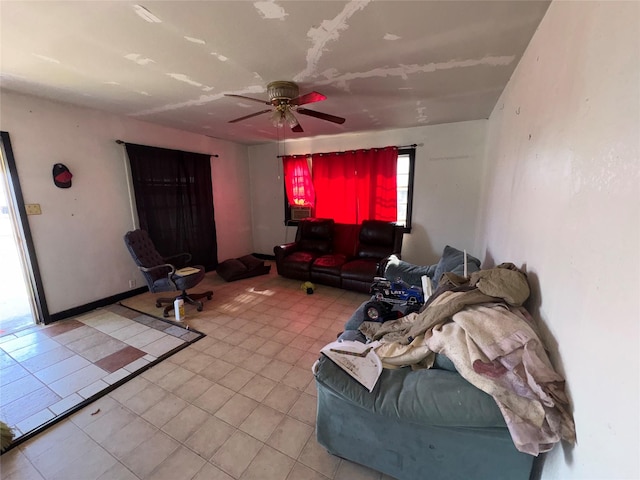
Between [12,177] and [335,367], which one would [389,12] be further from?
[12,177]

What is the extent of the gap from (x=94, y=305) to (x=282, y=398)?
9.80 feet

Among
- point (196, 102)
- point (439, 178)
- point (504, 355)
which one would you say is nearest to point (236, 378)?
point (504, 355)

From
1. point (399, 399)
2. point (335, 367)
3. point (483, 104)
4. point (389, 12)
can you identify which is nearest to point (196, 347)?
point (335, 367)

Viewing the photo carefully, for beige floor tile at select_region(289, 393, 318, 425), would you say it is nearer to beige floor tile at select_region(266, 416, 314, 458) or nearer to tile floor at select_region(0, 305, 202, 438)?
beige floor tile at select_region(266, 416, 314, 458)

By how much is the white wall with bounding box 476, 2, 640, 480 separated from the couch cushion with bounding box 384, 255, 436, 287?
4.71 ft

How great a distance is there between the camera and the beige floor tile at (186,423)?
1579 mm

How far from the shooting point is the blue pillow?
2.18m

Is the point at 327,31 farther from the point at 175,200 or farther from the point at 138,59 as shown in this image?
the point at 175,200

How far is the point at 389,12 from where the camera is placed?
1.38 meters

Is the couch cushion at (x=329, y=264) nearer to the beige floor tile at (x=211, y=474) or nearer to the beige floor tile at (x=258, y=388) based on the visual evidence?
the beige floor tile at (x=258, y=388)

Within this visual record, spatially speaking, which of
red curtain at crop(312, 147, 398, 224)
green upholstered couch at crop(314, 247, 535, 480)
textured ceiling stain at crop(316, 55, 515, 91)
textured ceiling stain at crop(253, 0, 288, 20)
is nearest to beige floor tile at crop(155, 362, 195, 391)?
green upholstered couch at crop(314, 247, 535, 480)

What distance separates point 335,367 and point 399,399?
32 centimetres

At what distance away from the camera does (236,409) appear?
1.75 metres

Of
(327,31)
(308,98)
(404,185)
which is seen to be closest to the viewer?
(327,31)
